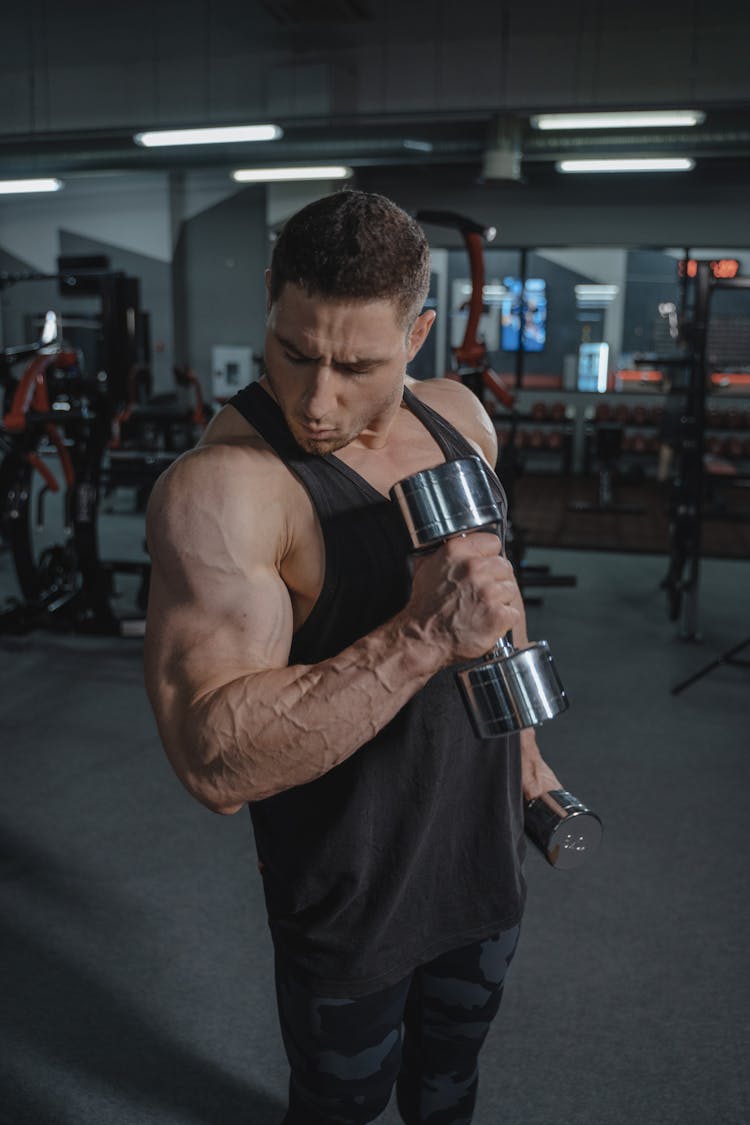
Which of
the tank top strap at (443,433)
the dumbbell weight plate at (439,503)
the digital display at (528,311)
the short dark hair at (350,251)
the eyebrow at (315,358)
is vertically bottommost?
the dumbbell weight plate at (439,503)

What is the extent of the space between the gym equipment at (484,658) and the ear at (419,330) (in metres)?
0.17

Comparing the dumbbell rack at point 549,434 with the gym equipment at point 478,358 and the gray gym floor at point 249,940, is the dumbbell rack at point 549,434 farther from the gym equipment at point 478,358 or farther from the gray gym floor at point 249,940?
the gray gym floor at point 249,940

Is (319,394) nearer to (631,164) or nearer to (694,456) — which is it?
(694,456)

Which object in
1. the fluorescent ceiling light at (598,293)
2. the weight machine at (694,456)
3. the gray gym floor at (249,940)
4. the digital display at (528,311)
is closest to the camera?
the gray gym floor at (249,940)

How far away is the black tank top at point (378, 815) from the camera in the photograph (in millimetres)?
866

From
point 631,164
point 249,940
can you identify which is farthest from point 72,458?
point 631,164

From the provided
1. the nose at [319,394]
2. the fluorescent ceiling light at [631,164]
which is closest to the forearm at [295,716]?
the nose at [319,394]

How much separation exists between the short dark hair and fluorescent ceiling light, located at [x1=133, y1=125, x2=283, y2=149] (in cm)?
642

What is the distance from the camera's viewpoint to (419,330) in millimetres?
923

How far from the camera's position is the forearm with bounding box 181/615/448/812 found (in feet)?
2.49

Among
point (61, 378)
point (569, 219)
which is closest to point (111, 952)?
point (61, 378)

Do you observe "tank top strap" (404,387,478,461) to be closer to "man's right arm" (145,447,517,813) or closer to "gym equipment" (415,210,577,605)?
"man's right arm" (145,447,517,813)

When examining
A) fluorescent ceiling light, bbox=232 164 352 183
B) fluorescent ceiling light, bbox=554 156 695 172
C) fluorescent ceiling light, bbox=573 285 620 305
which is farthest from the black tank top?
fluorescent ceiling light, bbox=573 285 620 305

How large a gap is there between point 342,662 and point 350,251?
365mm
